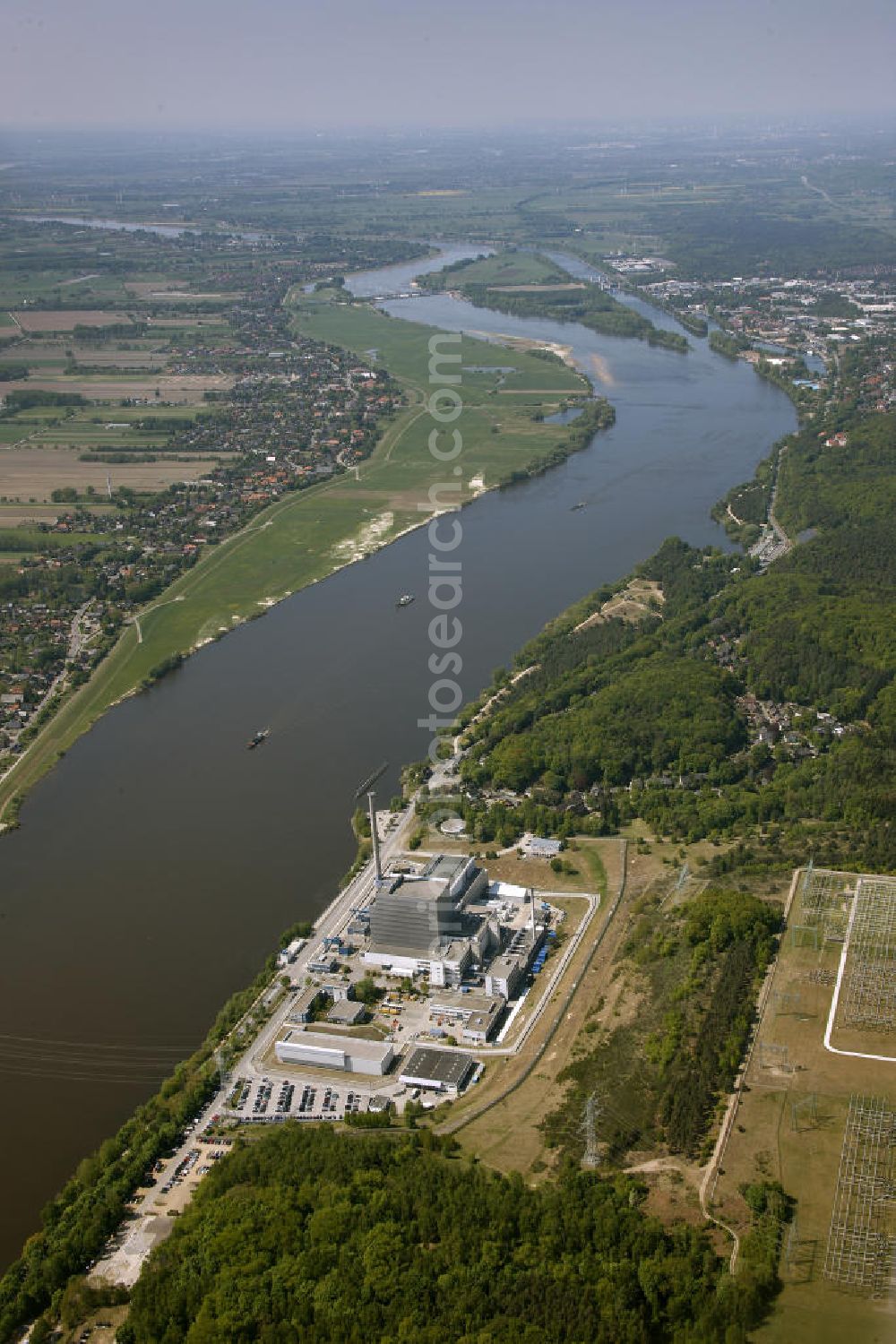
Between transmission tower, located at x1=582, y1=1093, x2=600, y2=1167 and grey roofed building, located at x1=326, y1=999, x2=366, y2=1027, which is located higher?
transmission tower, located at x1=582, y1=1093, x2=600, y2=1167

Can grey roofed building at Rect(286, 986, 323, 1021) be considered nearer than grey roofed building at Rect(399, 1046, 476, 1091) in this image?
No

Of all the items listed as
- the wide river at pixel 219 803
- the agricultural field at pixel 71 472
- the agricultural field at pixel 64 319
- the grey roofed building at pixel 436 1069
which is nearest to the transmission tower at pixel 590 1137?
the grey roofed building at pixel 436 1069

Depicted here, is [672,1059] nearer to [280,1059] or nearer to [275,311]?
[280,1059]

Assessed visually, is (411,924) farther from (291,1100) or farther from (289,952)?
(291,1100)

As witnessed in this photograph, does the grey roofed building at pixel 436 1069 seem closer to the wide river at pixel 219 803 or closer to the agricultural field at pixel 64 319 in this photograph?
the wide river at pixel 219 803

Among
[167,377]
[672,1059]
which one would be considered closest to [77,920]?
[672,1059]

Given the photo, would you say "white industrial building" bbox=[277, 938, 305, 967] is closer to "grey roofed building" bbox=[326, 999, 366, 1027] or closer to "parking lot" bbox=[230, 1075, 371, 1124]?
"grey roofed building" bbox=[326, 999, 366, 1027]

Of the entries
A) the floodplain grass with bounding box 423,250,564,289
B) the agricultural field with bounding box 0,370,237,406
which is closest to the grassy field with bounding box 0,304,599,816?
the agricultural field with bounding box 0,370,237,406
